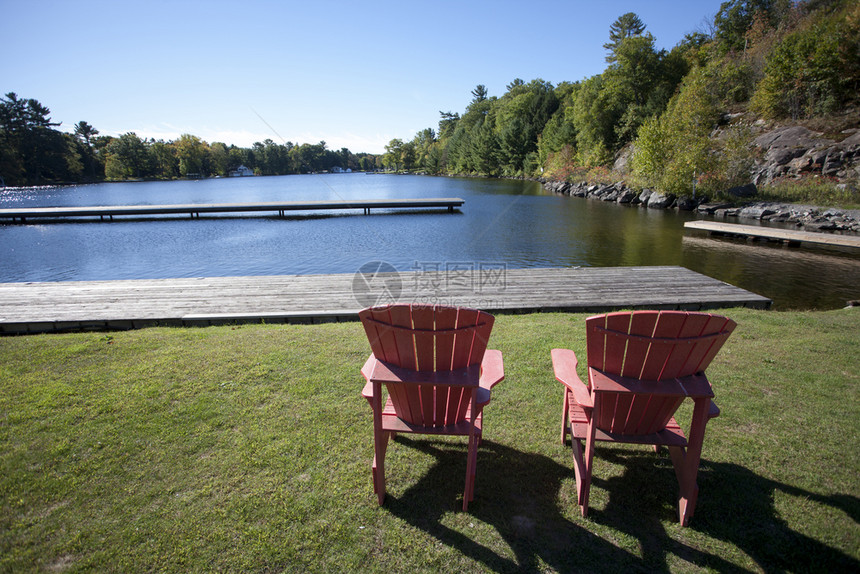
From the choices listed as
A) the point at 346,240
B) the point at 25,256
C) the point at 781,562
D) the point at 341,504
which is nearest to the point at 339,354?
the point at 341,504

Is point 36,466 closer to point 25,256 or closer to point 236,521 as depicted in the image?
point 236,521

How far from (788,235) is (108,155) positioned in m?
108

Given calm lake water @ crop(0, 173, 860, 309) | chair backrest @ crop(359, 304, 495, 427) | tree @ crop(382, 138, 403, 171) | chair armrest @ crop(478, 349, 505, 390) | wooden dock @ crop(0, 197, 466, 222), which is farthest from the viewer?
tree @ crop(382, 138, 403, 171)

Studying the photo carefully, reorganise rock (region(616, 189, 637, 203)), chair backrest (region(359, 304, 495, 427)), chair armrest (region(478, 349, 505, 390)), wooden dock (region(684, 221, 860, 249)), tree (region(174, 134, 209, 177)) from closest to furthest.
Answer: chair backrest (region(359, 304, 495, 427)) < chair armrest (region(478, 349, 505, 390)) < wooden dock (region(684, 221, 860, 249)) < rock (region(616, 189, 637, 203)) < tree (region(174, 134, 209, 177))

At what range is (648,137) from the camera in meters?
27.8

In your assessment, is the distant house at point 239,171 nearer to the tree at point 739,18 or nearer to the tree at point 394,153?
the tree at point 394,153

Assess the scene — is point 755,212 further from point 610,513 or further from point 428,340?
point 428,340

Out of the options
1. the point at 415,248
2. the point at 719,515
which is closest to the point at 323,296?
the point at 719,515

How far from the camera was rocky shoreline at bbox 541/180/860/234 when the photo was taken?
17094mm

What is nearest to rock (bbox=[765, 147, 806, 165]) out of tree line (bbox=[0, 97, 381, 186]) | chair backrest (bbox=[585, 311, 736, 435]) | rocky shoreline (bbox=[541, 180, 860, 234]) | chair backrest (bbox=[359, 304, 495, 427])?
rocky shoreline (bbox=[541, 180, 860, 234])

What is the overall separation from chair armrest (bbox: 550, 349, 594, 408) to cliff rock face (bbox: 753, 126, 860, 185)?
26736mm

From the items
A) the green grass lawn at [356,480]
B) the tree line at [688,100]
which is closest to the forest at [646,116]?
the tree line at [688,100]

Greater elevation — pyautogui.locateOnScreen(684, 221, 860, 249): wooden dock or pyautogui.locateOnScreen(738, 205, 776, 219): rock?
pyautogui.locateOnScreen(738, 205, 776, 219): rock

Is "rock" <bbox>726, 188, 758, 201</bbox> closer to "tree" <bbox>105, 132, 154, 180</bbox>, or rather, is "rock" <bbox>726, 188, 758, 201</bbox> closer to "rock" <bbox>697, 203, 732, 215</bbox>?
"rock" <bbox>697, 203, 732, 215</bbox>
